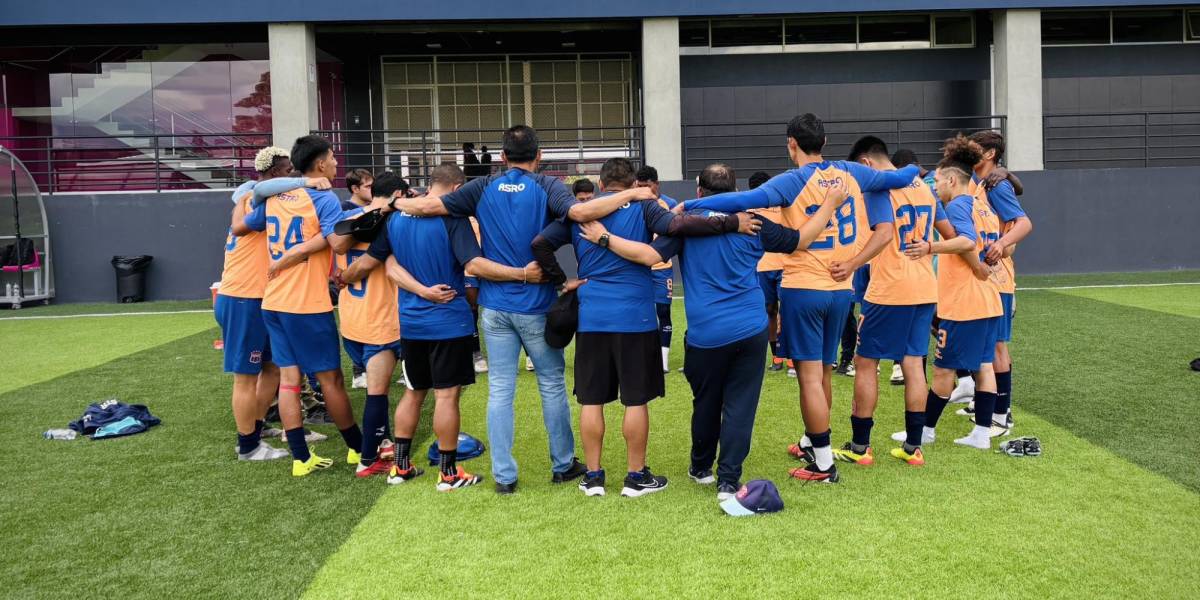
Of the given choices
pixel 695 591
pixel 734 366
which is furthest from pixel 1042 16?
pixel 695 591

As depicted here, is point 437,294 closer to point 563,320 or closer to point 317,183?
point 563,320

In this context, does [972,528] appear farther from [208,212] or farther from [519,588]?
[208,212]

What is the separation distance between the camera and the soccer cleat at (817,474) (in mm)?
5105

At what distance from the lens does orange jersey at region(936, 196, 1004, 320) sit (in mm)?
5602

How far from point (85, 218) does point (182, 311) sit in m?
3.61

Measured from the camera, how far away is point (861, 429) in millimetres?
5484

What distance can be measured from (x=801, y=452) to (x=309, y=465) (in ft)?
10.2

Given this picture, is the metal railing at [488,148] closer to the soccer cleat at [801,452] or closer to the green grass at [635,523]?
the green grass at [635,523]

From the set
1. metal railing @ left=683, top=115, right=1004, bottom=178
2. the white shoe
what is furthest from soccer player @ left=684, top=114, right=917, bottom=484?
metal railing @ left=683, top=115, right=1004, bottom=178

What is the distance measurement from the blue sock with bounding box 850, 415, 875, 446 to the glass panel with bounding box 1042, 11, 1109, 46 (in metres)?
17.7

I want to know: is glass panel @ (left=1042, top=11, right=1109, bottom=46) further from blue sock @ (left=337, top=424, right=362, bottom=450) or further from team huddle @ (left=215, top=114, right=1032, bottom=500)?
blue sock @ (left=337, top=424, right=362, bottom=450)

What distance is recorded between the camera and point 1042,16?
64.1 feet

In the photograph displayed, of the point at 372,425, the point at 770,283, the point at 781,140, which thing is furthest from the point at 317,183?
the point at 781,140

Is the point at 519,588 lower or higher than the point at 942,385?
lower
